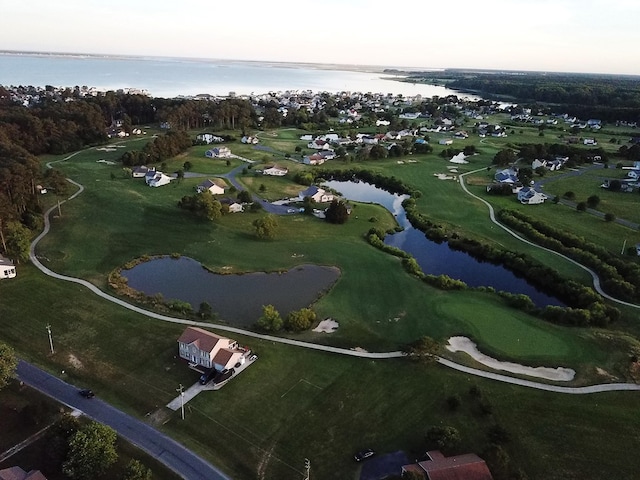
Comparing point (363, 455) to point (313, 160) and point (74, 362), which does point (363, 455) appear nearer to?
point (74, 362)

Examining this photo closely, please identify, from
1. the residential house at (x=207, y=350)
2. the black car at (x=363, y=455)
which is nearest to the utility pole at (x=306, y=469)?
the black car at (x=363, y=455)

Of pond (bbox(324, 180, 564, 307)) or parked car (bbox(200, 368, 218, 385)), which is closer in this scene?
parked car (bbox(200, 368, 218, 385))

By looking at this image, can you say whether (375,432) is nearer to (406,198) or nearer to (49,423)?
(49,423)

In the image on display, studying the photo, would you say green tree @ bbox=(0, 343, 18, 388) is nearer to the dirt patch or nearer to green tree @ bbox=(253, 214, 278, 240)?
the dirt patch

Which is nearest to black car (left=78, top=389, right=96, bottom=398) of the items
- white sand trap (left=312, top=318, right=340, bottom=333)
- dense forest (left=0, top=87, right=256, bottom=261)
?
white sand trap (left=312, top=318, right=340, bottom=333)

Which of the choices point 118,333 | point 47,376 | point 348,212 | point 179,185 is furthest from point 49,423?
point 179,185

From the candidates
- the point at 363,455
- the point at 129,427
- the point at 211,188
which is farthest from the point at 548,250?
the point at 129,427
